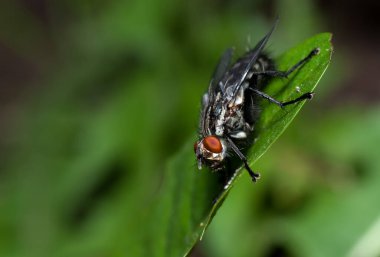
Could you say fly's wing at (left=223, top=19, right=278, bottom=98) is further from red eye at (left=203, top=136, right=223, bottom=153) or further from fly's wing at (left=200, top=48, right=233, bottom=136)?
red eye at (left=203, top=136, right=223, bottom=153)

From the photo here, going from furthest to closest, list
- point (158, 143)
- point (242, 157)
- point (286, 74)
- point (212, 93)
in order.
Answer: point (158, 143), point (212, 93), point (286, 74), point (242, 157)

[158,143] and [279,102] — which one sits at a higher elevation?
[279,102]

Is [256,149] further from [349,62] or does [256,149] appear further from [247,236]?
[349,62]

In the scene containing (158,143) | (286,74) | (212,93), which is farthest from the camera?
(158,143)

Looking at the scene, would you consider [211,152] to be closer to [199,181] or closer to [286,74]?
[199,181]

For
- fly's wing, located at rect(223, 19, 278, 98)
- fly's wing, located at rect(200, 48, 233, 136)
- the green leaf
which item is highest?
fly's wing, located at rect(223, 19, 278, 98)

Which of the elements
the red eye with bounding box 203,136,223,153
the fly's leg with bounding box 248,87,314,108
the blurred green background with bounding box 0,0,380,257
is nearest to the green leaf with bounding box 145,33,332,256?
the fly's leg with bounding box 248,87,314,108

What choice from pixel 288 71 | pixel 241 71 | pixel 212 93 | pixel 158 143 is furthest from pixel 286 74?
pixel 158 143
